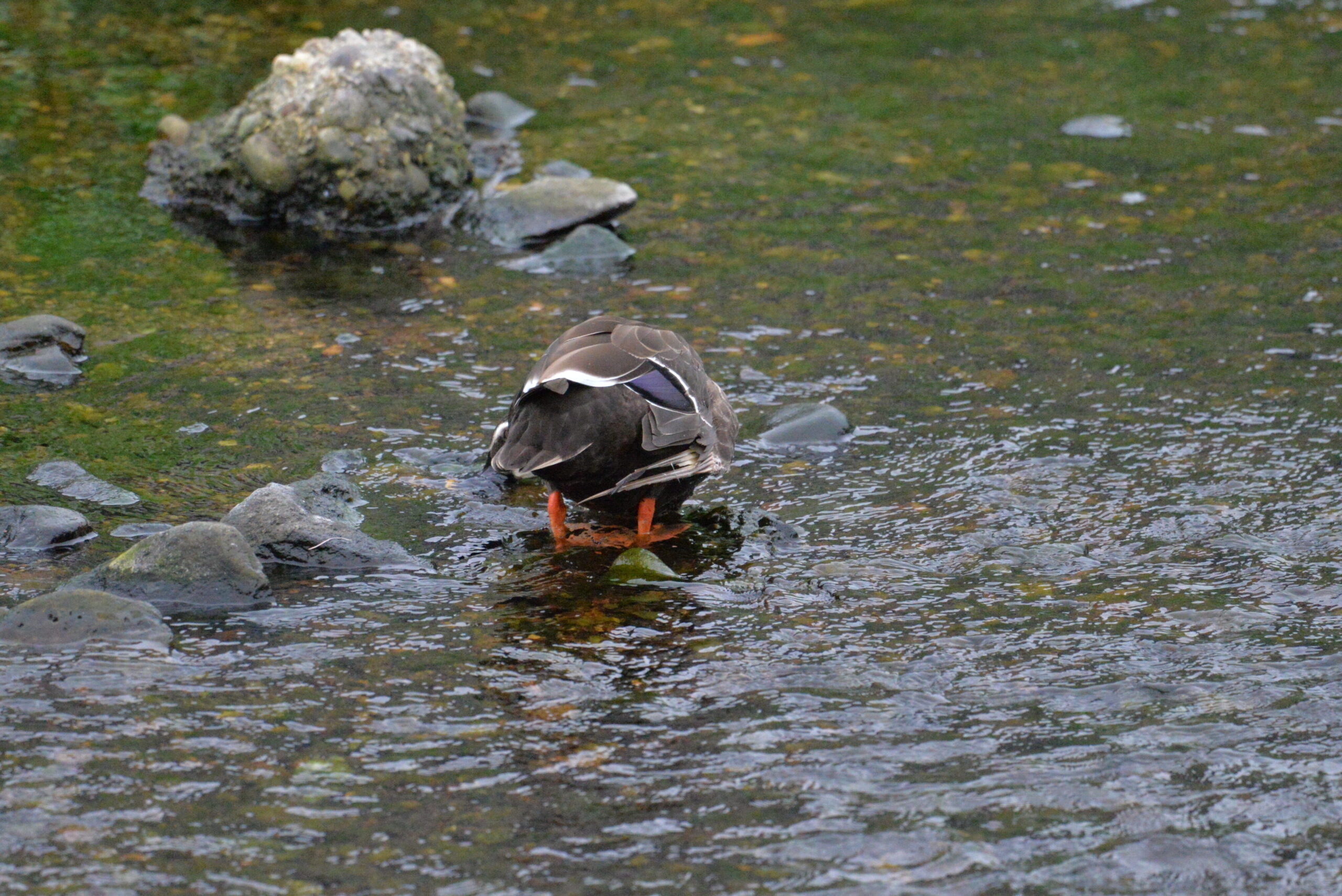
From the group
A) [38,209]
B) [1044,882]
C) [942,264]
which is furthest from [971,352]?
[38,209]

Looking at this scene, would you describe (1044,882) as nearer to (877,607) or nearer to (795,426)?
(877,607)

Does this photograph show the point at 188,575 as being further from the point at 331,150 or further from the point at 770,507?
the point at 331,150

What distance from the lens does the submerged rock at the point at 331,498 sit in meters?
6.25

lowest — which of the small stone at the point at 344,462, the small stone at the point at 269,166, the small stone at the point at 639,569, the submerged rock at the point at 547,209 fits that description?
the small stone at the point at 639,569

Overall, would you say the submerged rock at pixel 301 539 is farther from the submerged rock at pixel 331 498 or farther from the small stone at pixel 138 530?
the small stone at pixel 138 530

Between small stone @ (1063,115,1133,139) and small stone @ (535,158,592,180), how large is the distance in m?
3.96

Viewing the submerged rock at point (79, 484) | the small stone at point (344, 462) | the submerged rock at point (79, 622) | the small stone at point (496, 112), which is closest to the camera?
the submerged rock at point (79, 622)

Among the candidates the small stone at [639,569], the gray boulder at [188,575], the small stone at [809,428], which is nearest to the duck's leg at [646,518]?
the small stone at [639,569]

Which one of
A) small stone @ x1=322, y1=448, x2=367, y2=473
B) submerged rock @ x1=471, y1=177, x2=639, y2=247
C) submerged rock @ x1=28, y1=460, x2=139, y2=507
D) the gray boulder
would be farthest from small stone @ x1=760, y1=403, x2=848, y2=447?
submerged rock @ x1=471, y1=177, x2=639, y2=247

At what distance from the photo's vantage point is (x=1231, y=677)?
501 cm

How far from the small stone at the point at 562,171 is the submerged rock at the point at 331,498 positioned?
4.89m

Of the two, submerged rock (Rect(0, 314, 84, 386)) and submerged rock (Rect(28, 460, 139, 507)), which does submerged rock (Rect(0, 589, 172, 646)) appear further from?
submerged rock (Rect(0, 314, 84, 386))

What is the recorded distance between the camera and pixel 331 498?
6.38m

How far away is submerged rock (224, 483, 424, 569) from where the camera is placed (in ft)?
19.0
